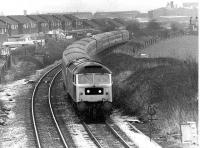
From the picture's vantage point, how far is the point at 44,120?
72.2 ft

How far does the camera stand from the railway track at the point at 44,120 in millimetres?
17719

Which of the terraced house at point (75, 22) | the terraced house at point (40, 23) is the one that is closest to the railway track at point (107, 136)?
the terraced house at point (40, 23)

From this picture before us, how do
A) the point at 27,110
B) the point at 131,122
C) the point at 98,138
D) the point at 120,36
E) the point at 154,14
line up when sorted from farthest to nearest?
1. the point at 154,14
2. the point at 120,36
3. the point at 27,110
4. the point at 131,122
5. the point at 98,138

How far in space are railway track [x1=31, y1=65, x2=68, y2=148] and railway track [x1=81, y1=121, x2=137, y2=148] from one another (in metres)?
1.38

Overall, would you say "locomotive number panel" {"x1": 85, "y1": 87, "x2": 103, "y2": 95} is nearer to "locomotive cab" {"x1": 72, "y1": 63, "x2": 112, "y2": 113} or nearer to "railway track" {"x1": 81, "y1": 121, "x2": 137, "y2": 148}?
"locomotive cab" {"x1": 72, "y1": 63, "x2": 112, "y2": 113}

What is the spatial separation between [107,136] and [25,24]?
261 ft

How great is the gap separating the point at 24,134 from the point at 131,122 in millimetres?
5213

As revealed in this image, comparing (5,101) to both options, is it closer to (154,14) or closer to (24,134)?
(24,134)

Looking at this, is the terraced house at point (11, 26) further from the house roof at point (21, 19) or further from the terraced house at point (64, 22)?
the terraced house at point (64, 22)

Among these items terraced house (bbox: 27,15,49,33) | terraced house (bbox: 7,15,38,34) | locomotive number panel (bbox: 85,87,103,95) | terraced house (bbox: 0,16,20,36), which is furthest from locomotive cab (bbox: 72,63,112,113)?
terraced house (bbox: 27,15,49,33)

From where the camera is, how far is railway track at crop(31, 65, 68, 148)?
58.1ft

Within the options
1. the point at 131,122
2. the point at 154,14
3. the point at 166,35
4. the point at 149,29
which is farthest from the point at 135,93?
the point at 154,14

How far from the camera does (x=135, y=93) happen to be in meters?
25.4

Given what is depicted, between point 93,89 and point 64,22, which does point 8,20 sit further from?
point 93,89
